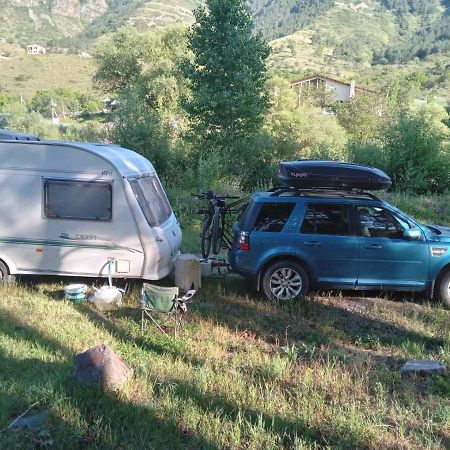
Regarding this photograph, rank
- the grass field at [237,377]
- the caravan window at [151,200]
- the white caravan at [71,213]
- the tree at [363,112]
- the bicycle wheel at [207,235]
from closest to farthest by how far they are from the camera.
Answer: the grass field at [237,377] → the white caravan at [71,213] → the caravan window at [151,200] → the bicycle wheel at [207,235] → the tree at [363,112]

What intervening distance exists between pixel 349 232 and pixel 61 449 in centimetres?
537

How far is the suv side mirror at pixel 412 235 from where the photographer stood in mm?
7922

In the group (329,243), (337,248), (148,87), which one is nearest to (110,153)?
(329,243)

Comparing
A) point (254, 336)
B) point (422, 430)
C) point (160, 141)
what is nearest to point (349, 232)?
point (254, 336)

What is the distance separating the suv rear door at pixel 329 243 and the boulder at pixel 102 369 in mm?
3765

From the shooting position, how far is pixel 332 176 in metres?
8.24

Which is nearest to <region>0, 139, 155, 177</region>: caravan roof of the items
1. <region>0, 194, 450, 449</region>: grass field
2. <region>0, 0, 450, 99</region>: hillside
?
<region>0, 194, 450, 449</region>: grass field

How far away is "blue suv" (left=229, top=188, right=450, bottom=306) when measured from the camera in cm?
795

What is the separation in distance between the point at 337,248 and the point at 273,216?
110 centimetres

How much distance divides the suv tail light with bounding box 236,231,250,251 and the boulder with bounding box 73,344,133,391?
3316 mm

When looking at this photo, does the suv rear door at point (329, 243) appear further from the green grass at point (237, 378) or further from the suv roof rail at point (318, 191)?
the green grass at point (237, 378)

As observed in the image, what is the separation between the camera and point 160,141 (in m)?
20.9

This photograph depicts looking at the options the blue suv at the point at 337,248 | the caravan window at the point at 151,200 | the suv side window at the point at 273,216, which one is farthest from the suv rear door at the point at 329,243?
the caravan window at the point at 151,200

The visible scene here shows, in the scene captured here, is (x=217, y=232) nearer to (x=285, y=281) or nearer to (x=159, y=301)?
(x=285, y=281)
